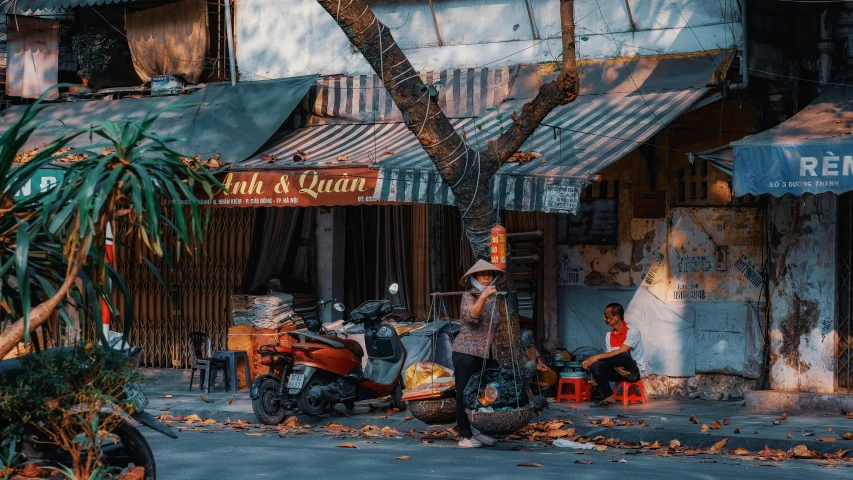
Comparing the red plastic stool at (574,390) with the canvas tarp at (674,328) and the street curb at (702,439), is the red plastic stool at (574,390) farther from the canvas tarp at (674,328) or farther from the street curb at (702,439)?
the street curb at (702,439)

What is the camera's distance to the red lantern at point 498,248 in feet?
37.1

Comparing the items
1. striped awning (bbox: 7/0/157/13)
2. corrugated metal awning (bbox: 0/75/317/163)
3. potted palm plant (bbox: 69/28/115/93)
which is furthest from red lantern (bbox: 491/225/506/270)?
potted palm plant (bbox: 69/28/115/93)

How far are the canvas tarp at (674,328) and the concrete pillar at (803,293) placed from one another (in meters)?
0.33

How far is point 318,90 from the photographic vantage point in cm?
1578

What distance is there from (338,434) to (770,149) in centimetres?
488

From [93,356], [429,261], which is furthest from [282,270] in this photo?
[93,356]

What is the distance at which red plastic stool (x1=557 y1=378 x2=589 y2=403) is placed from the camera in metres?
13.5

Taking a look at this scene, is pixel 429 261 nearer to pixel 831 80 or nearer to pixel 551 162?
pixel 551 162

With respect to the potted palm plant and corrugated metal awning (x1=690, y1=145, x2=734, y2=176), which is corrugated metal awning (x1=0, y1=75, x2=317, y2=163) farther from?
corrugated metal awning (x1=690, y1=145, x2=734, y2=176)

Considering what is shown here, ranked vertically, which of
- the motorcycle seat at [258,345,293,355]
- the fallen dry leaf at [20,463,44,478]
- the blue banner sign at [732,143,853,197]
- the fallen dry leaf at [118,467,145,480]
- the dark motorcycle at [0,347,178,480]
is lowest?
the fallen dry leaf at [118,467,145,480]

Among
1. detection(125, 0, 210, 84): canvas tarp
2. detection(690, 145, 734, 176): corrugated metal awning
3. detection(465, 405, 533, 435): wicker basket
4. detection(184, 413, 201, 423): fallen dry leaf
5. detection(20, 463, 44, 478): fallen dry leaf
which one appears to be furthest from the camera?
detection(125, 0, 210, 84): canvas tarp

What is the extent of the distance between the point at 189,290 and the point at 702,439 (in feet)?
27.5

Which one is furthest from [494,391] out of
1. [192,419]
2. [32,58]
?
[32,58]

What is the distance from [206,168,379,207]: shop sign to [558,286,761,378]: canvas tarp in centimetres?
309
